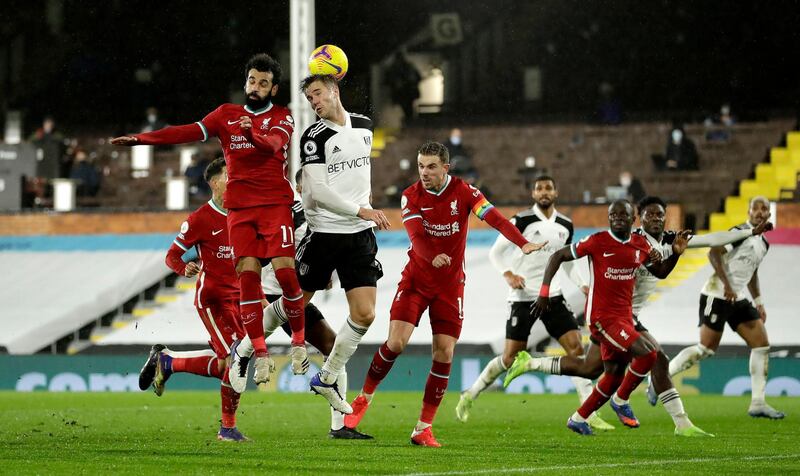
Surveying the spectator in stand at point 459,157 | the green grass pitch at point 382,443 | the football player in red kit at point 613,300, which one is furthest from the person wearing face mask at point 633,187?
the football player in red kit at point 613,300

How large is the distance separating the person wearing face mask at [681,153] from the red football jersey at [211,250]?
17.0 m

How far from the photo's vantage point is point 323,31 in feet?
105

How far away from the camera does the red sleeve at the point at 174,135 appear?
29.2 ft

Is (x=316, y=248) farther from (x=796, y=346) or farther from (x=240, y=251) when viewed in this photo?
(x=796, y=346)

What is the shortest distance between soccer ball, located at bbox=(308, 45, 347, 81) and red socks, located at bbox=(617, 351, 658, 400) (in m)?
3.42

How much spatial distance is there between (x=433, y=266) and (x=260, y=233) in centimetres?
127

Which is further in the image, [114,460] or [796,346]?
[796,346]

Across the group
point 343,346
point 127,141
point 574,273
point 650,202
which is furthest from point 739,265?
point 127,141

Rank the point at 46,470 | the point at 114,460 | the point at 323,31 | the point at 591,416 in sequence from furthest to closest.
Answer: the point at 323,31 < the point at 591,416 < the point at 114,460 < the point at 46,470

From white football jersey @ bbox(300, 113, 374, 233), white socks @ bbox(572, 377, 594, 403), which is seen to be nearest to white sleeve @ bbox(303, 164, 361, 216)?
white football jersey @ bbox(300, 113, 374, 233)

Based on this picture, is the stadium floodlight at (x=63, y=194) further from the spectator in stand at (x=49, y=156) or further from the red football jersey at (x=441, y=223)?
the red football jersey at (x=441, y=223)

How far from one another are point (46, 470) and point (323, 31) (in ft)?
82.0

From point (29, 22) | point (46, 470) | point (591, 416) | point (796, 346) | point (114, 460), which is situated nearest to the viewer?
point (46, 470)

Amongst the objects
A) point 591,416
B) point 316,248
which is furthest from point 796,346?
point 316,248
